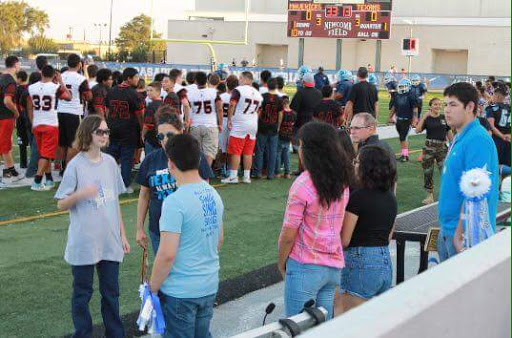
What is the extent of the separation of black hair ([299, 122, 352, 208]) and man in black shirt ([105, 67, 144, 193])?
7325 millimetres

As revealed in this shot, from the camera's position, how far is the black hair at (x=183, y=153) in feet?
14.7

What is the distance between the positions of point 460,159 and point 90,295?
2.64 meters

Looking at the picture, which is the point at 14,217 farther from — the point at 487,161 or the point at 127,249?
the point at 487,161

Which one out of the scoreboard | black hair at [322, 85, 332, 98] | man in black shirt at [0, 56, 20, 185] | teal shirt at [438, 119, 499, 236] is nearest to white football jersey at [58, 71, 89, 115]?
man in black shirt at [0, 56, 20, 185]

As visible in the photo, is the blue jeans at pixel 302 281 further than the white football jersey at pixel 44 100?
No

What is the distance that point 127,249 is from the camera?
5.69 metres

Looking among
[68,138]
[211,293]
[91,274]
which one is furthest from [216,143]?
[211,293]

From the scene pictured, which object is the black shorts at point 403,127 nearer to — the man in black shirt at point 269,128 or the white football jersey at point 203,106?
the man in black shirt at point 269,128

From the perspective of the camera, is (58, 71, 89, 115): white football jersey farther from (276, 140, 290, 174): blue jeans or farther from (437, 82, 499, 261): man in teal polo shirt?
(437, 82, 499, 261): man in teal polo shirt

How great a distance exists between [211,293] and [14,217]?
20.2 ft

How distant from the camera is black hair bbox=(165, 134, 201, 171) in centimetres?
448

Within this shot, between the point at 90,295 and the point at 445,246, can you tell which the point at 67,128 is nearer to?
the point at 90,295

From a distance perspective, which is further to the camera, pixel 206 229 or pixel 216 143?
pixel 216 143

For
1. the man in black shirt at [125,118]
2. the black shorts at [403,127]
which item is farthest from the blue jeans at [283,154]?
the black shorts at [403,127]
